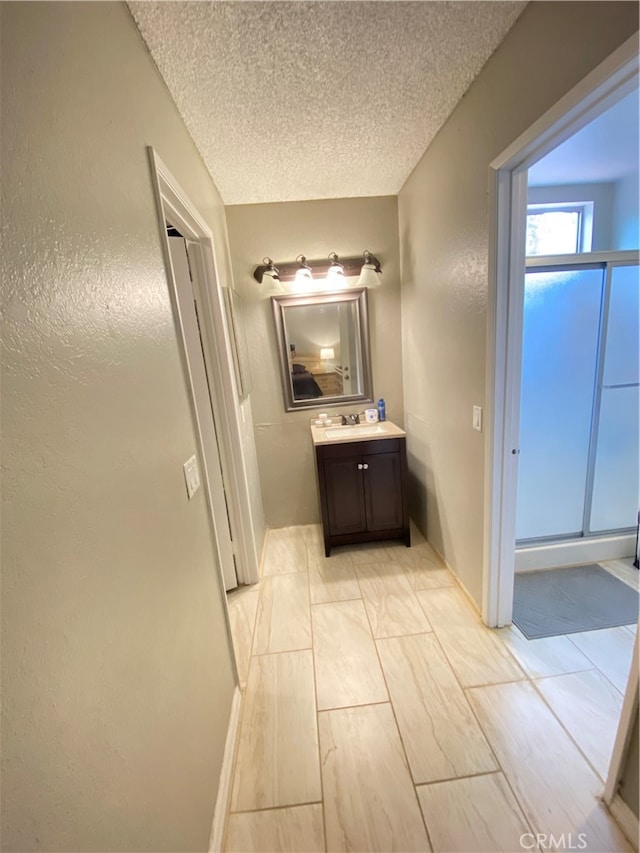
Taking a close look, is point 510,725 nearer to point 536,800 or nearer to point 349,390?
point 536,800

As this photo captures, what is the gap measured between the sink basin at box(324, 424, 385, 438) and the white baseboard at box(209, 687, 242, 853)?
1538mm

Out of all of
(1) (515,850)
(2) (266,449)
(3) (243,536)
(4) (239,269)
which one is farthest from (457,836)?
(4) (239,269)

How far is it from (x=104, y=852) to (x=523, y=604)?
1.99 metres

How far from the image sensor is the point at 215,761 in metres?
1.10

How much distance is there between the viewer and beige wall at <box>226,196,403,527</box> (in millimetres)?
2424

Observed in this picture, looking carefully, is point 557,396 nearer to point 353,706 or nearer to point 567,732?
point 567,732

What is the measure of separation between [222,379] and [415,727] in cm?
182

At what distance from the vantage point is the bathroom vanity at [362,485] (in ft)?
7.52

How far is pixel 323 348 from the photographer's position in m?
2.60

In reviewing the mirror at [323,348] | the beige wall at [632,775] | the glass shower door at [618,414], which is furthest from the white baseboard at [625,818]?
the mirror at [323,348]

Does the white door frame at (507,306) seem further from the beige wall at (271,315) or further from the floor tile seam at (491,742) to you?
the beige wall at (271,315)

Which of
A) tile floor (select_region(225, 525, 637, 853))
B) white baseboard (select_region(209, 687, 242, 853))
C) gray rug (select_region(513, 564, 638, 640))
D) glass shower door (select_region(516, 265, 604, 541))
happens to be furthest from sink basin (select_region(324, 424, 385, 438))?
white baseboard (select_region(209, 687, 242, 853))

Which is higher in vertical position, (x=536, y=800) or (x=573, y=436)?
(x=573, y=436)

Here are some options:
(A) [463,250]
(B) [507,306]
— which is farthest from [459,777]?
(A) [463,250]
